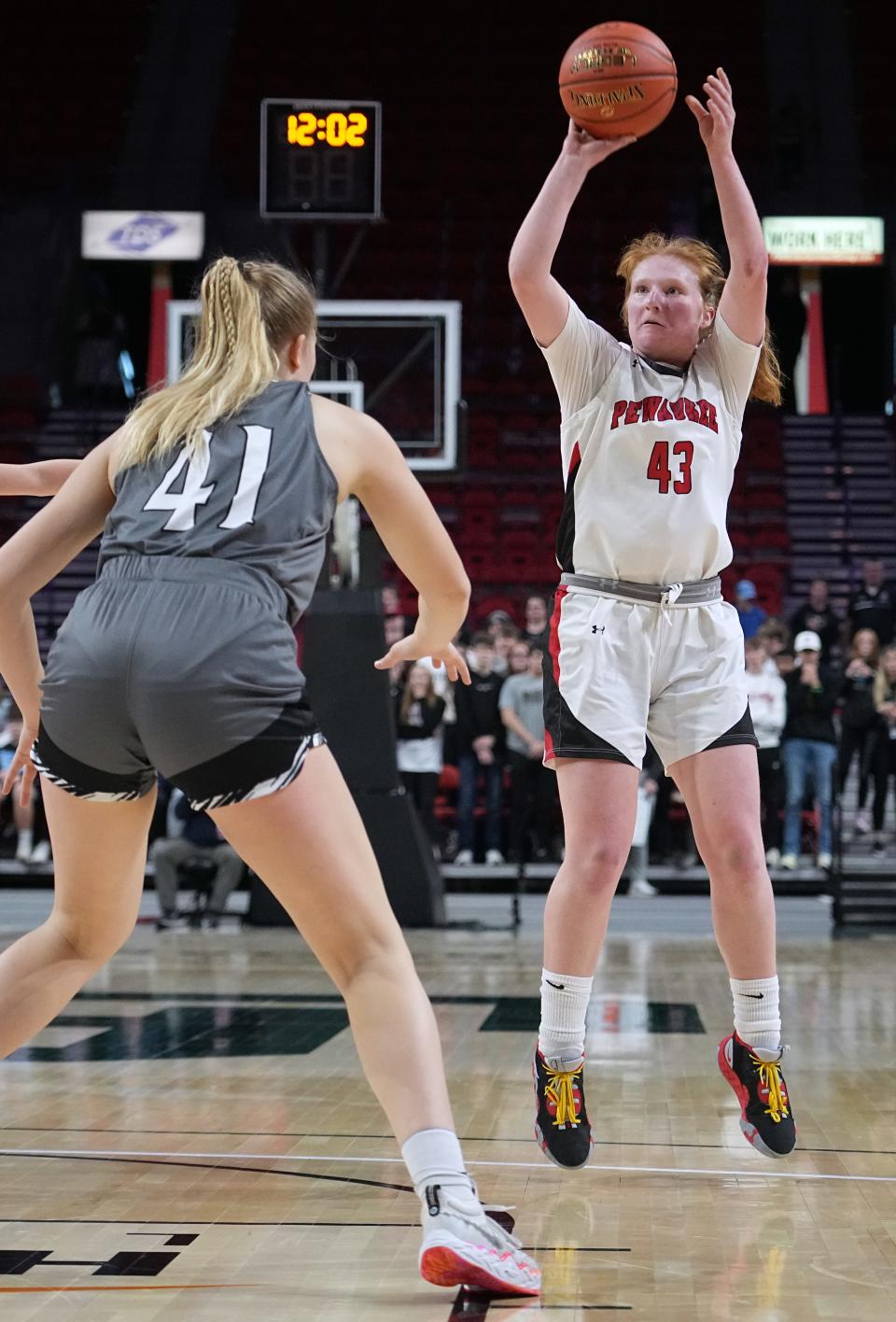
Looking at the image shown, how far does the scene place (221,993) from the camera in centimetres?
732

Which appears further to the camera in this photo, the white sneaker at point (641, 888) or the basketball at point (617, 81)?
→ the white sneaker at point (641, 888)

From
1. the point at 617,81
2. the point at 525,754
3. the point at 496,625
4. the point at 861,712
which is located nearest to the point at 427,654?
the point at 617,81

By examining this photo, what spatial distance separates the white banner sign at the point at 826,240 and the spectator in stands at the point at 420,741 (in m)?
13.5

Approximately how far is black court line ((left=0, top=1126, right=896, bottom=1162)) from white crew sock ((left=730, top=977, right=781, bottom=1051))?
444 millimetres

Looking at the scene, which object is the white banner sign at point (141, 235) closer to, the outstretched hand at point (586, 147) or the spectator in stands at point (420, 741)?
the spectator in stands at point (420, 741)

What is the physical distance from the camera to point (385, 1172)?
12.4 ft

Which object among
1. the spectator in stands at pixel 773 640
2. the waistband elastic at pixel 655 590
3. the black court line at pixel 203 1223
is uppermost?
the spectator in stands at pixel 773 640

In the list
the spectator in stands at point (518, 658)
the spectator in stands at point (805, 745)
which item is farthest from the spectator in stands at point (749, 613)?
the spectator in stands at point (518, 658)

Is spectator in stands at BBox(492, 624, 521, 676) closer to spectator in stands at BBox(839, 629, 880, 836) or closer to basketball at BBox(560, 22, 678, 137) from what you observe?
spectator in stands at BBox(839, 629, 880, 836)

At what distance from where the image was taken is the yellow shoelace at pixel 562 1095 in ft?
11.8

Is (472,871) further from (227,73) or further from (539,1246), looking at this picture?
(227,73)

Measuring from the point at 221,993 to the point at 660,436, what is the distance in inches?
174

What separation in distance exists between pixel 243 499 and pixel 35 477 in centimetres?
97

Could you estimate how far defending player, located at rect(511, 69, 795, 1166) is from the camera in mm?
3617
